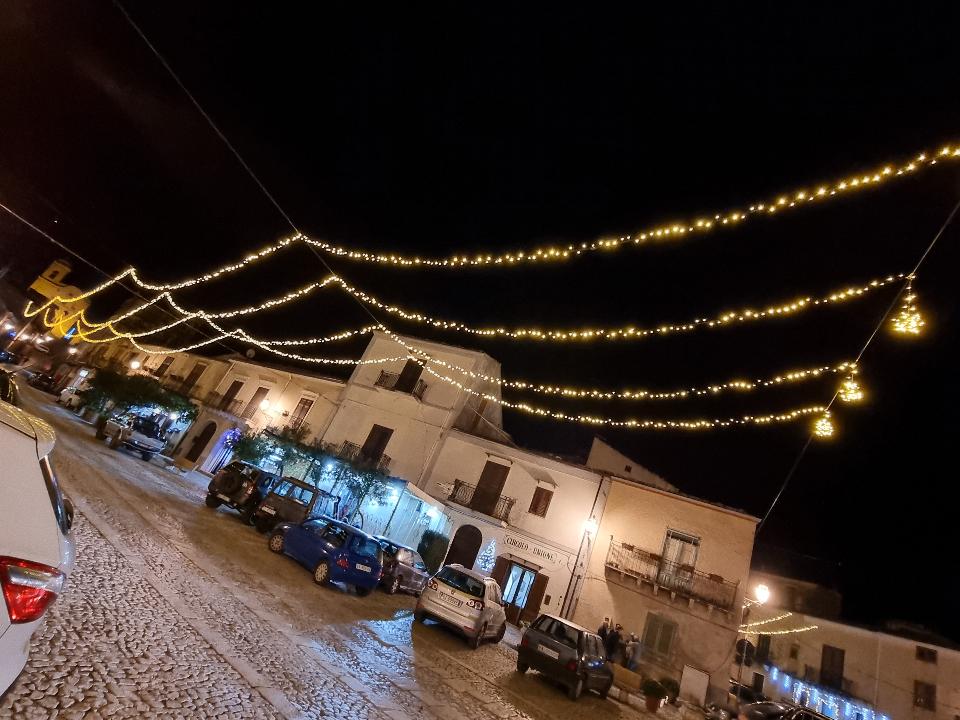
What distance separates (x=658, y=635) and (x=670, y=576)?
6.07 feet

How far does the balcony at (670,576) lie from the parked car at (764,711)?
398 cm

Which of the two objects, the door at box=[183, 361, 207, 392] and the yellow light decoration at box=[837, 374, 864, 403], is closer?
the yellow light decoration at box=[837, 374, 864, 403]

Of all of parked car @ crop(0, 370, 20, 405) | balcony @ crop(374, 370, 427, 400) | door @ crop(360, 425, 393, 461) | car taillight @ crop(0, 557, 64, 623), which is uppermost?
balcony @ crop(374, 370, 427, 400)

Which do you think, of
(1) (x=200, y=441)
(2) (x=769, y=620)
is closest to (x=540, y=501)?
(2) (x=769, y=620)

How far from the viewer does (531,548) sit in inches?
675

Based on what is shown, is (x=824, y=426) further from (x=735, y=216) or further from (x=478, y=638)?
(x=478, y=638)

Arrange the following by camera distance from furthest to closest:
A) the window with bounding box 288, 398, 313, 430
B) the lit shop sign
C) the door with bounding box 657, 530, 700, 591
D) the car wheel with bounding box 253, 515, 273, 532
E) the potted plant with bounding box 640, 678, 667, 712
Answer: the window with bounding box 288, 398, 313, 430 < the lit shop sign < the door with bounding box 657, 530, 700, 591 < the car wheel with bounding box 253, 515, 273, 532 < the potted plant with bounding box 640, 678, 667, 712

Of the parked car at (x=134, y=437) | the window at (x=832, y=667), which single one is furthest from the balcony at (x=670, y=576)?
the parked car at (x=134, y=437)

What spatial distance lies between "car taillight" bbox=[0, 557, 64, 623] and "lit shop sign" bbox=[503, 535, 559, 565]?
16.6m

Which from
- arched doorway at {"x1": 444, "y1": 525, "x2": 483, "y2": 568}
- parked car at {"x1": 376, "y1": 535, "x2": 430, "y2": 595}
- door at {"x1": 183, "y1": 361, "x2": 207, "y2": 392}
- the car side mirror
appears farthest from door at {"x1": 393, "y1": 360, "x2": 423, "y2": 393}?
the car side mirror

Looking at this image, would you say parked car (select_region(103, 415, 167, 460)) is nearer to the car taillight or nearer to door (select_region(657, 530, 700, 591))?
the car taillight

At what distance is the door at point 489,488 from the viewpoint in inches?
728

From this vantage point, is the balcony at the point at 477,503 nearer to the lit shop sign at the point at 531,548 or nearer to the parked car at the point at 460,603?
the lit shop sign at the point at 531,548

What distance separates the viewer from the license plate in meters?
8.43
